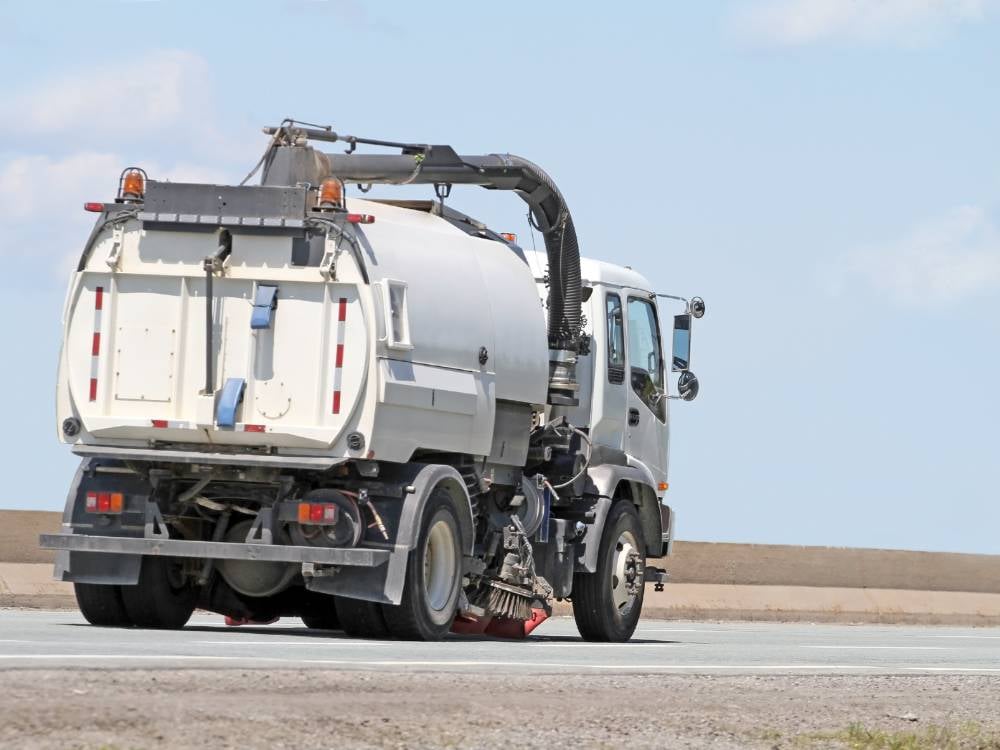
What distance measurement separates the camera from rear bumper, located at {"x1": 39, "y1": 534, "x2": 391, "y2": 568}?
1381cm

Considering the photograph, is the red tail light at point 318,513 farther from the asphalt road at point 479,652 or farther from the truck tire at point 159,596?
the truck tire at point 159,596

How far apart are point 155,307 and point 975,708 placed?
20.2 feet

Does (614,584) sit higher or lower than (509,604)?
higher

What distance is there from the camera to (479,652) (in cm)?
1355

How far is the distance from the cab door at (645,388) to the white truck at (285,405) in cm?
249

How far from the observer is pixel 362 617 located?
47.5 feet

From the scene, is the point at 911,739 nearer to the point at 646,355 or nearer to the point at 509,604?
the point at 509,604

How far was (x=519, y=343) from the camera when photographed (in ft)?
52.2

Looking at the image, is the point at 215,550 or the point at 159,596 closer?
the point at 215,550

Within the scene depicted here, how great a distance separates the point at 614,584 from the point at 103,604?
4.68 m

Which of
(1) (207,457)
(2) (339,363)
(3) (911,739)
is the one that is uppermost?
(2) (339,363)

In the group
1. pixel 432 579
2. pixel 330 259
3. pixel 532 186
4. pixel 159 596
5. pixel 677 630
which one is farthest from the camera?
pixel 677 630

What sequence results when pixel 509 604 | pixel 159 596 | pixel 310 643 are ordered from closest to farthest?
pixel 310 643, pixel 159 596, pixel 509 604

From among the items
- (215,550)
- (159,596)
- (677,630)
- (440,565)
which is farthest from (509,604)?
(677,630)
